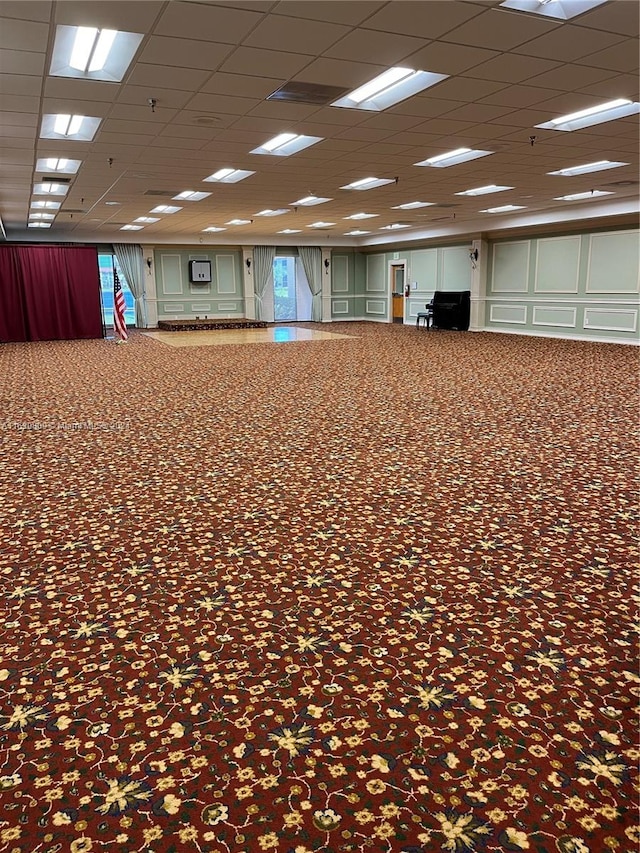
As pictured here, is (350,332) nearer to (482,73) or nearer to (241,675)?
(482,73)

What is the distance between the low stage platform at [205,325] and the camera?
20.0 metres

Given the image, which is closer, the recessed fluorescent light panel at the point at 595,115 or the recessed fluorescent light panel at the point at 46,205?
the recessed fluorescent light panel at the point at 595,115

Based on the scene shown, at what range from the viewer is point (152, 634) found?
109 inches

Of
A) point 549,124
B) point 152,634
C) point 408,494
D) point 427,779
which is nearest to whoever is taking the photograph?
point 427,779

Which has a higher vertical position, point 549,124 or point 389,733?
point 549,124

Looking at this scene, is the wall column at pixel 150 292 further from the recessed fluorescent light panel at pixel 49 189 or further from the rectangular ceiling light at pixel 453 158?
the rectangular ceiling light at pixel 453 158

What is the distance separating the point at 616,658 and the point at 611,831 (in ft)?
3.03

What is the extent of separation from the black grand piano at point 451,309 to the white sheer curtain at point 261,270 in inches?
246

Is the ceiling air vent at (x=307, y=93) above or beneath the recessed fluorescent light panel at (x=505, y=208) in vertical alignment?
above

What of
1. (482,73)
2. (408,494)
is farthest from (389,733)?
(482,73)

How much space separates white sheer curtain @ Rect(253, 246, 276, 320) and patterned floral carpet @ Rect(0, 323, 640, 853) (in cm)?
1728

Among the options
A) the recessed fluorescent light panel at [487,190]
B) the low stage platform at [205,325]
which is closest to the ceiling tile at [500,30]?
the recessed fluorescent light panel at [487,190]

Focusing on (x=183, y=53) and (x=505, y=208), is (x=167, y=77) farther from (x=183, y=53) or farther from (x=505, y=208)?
(x=505, y=208)

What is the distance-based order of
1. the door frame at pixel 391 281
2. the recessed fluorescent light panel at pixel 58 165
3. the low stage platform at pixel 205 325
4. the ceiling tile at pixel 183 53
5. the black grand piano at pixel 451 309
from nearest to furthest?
the ceiling tile at pixel 183 53 < the recessed fluorescent light panel at pixel 58 165 < the black grand piano at pixel 451 309 < the low stage platform at pixel 205 325 < the door frame at pixel 391 281
